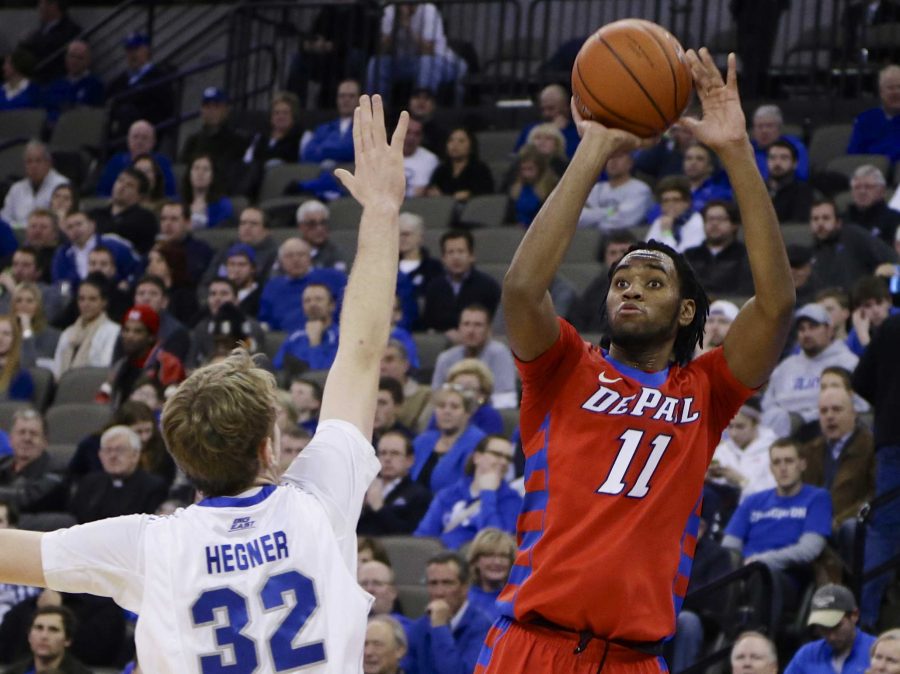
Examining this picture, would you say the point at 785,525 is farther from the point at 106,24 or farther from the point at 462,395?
the point at 106,24

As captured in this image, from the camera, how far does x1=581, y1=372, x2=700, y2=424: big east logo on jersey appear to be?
461cm

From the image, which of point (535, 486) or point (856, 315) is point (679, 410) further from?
point (856, 315)

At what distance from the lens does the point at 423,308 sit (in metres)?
12.6

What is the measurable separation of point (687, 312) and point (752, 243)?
315 mm

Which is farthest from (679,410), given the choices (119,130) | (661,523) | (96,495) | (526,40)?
(119,130)

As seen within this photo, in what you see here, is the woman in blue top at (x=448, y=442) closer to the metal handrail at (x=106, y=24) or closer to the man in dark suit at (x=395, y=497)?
the man in dark suit at (x=395, y=497)

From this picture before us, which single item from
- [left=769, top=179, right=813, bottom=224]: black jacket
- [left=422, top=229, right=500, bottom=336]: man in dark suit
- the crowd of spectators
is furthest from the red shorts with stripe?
[left=769, top=179, right=813, bottom=224]: black jacket

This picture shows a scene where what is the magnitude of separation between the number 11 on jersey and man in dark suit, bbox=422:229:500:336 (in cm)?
735

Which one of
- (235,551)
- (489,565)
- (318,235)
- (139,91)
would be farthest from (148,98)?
(235,551)

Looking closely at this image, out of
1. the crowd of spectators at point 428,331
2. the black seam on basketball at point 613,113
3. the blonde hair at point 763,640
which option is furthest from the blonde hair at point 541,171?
the black seam on basketball at point 613,113

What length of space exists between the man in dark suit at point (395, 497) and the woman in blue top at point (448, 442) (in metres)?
0.14

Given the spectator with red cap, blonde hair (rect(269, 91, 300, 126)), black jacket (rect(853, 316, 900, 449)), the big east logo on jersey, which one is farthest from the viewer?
blonde hair (rect(269, 91, 300, 126))

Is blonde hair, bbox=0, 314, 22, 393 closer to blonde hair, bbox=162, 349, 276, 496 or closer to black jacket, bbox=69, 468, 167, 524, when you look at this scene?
black jacket, bbox=69, 468, 167, 524

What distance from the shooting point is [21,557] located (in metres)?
3.31
